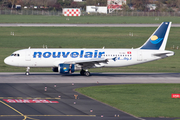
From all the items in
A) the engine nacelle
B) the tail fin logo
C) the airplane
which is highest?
the tail fin logo

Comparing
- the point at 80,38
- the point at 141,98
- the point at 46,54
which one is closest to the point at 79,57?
the point at 46,54

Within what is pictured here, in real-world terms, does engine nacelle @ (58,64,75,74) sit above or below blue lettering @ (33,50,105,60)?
below

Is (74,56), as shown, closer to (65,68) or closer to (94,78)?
(65,68)

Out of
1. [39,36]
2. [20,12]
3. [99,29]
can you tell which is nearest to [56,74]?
[39,36]

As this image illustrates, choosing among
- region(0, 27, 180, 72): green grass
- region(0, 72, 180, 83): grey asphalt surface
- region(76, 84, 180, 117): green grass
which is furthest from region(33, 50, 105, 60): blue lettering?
region(0, 27, 180, 72): green grass

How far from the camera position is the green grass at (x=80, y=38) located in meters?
75.2

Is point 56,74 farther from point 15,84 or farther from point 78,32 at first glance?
point 78,32

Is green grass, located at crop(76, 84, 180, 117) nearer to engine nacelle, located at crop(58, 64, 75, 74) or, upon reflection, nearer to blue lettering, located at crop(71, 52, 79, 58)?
engine nacelle, located at crop(58, 64, 75, 74)

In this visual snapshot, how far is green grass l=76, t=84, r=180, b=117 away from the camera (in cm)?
2933

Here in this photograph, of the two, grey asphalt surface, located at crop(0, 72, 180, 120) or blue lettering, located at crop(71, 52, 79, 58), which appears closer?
grey asphalt surface, located at crop(0, 72, 180, 120)

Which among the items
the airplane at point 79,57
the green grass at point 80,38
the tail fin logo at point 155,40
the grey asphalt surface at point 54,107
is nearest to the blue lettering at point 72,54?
the airplane at point 79,57

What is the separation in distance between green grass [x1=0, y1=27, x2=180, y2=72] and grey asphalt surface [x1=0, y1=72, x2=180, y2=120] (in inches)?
510

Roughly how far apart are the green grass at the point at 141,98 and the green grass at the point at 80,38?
66.9 feet

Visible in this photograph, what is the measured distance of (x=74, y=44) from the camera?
280 feet
